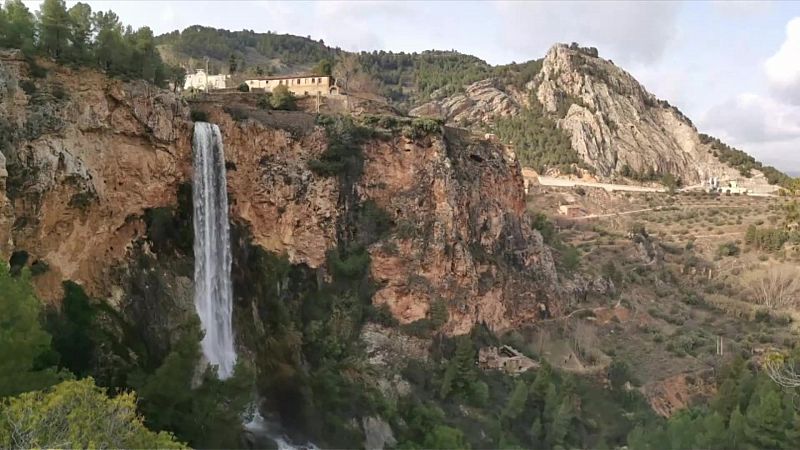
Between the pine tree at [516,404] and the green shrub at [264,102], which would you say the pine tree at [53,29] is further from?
the pine tree at [516,404]

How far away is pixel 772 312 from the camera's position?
5309 cm

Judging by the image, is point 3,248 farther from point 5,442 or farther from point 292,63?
point 292,63

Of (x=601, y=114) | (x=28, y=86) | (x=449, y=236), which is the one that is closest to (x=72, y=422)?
(x=28, y=86)

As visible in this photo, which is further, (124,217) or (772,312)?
(772,312)

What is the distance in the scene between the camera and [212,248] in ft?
106

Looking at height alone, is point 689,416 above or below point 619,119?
below

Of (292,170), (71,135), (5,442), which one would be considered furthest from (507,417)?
(5,442)

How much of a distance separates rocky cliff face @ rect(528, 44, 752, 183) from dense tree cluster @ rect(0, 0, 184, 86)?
75850 millimetres

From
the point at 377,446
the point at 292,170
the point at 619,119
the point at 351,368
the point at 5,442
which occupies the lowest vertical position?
the point at 377,446

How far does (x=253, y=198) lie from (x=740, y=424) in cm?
2511

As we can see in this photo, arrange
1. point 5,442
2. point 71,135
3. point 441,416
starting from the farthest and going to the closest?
point 441,416
point 71,135
point 5,442

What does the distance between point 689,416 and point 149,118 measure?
2769 centimetres

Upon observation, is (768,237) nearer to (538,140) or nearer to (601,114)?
(538,140)

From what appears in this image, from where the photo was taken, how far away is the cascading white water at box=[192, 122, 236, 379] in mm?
30555
